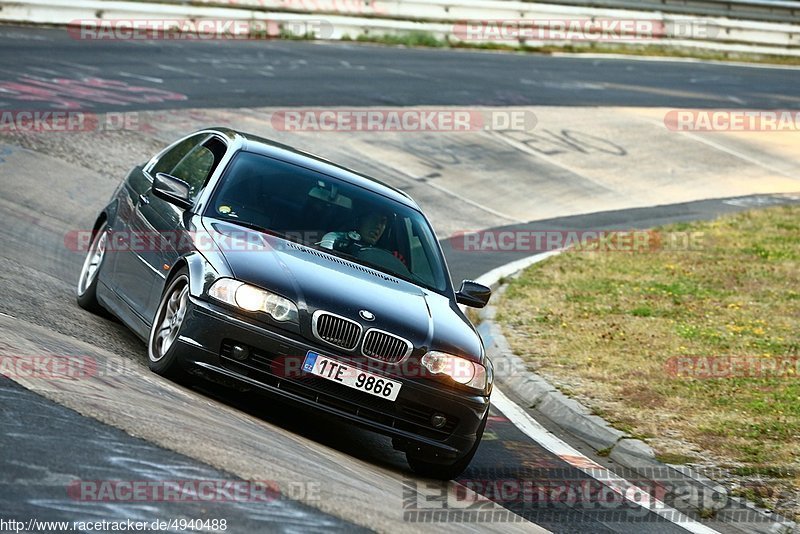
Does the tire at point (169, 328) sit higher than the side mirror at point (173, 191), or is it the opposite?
the side mirror at point (173, 191)

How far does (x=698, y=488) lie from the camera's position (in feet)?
25.9

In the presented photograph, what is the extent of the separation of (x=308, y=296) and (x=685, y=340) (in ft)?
18.1

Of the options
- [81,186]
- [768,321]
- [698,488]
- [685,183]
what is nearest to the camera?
[698,488]

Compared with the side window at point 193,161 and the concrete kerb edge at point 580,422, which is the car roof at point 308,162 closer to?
the side window at point 193,161

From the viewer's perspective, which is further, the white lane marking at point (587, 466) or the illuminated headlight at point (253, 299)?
the white lane marking at point (587, 466)

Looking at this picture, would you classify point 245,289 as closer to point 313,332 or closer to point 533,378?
point 313,332

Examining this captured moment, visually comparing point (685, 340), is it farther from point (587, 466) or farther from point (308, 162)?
point (308, 162)

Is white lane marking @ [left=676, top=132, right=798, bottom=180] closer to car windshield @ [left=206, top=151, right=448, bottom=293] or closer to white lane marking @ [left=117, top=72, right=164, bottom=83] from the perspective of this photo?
white lane marking @ [left=117, top=72, right=164, bottom=83]

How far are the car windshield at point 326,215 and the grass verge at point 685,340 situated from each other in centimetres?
196

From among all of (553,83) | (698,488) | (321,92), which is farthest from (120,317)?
(553,83)

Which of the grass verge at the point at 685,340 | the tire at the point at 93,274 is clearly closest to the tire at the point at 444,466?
the grass verge at the point at 685,340

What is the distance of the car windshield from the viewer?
322 inches

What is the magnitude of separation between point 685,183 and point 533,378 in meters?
12.9

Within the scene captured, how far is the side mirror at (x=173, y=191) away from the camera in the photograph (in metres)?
8.30
